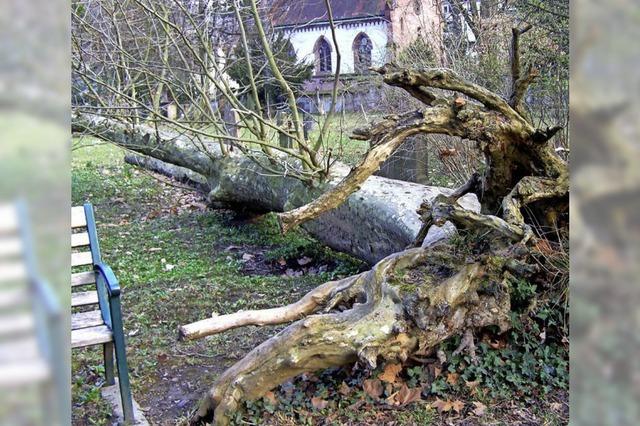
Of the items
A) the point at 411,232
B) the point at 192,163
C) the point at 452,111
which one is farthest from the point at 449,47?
the point at 452,111

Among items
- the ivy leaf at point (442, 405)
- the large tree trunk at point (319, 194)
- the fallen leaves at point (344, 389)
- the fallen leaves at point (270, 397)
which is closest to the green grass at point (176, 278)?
the large tree trunk at point (319, 194)

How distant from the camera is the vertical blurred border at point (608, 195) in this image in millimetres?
691

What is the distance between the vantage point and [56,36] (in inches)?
26.0

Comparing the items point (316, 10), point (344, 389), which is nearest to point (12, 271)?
point (344, 389)

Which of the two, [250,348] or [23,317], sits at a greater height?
[23,317]

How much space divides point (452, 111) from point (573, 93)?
118 inches

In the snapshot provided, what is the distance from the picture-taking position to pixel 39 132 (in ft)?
2.06

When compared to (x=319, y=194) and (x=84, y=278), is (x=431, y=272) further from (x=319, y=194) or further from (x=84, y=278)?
(x=319, y=194)

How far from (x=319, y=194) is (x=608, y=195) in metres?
5.87

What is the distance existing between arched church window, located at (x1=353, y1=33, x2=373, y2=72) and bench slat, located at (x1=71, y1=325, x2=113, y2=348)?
313 inches

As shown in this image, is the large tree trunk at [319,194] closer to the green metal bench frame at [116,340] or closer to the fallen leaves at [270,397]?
the fallen leaves at [270,397]

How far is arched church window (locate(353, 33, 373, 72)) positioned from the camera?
11.7m

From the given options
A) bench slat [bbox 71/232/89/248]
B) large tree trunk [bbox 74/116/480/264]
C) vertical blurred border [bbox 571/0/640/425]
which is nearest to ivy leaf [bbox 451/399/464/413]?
large tree trunk [bbox 74/116/480/264]

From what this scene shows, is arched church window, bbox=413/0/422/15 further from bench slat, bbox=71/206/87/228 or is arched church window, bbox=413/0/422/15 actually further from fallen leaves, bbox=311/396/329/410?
fallen leaves, bbox=311/396/329/410
